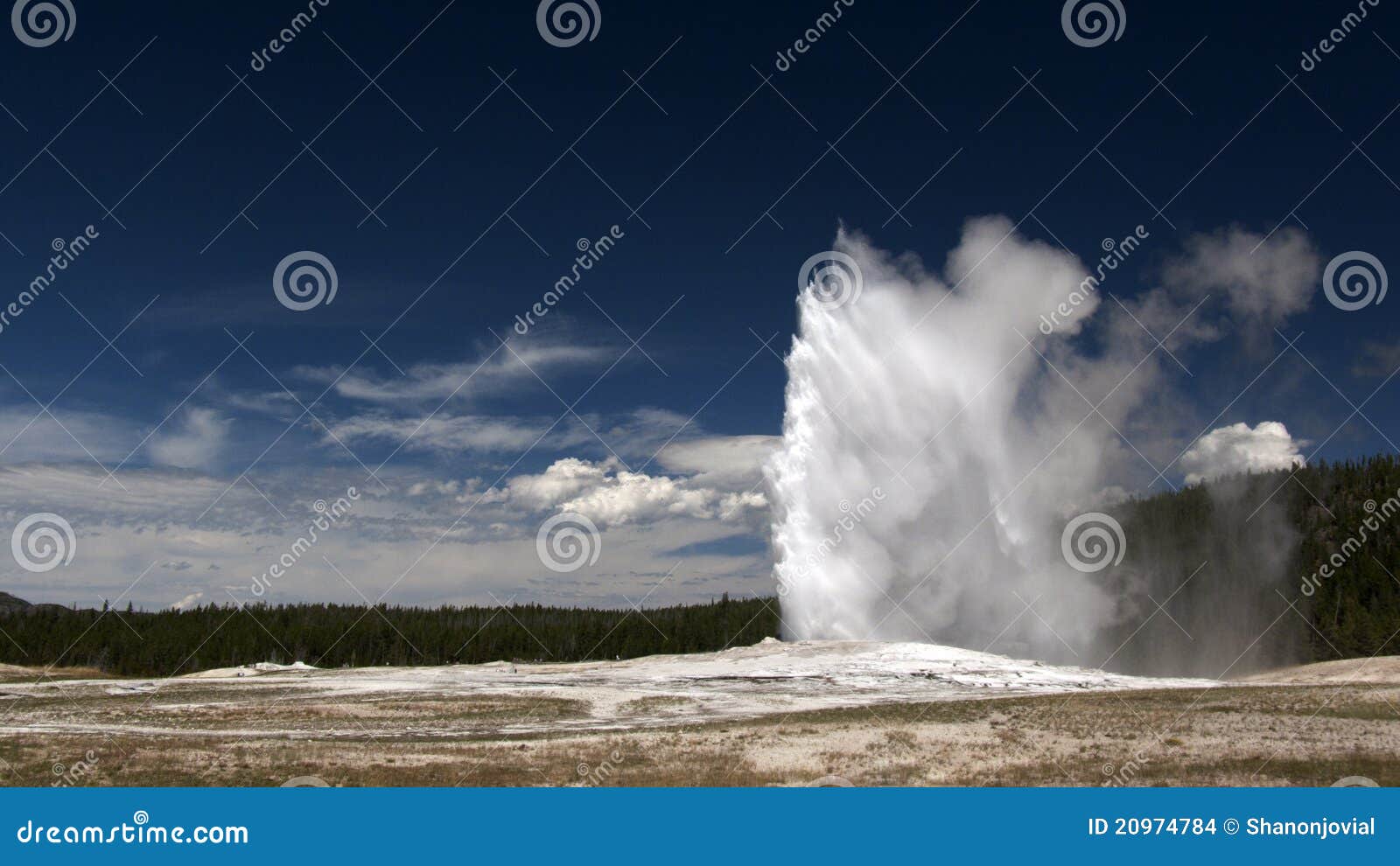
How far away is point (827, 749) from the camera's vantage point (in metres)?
27.2

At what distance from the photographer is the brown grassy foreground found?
22578mm

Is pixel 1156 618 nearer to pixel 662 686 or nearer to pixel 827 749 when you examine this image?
pixel 662 686

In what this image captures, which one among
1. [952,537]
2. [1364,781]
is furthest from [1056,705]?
[952,537]

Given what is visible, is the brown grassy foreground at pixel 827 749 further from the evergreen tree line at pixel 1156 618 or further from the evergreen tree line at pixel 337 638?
the evergreen tree line at pixel 337 638

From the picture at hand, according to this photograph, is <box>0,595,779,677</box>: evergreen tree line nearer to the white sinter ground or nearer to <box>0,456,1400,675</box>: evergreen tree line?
<box>0,456,1400,675</box>: evergreen tree line

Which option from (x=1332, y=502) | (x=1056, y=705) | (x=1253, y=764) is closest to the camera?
(x=1253, y=764)

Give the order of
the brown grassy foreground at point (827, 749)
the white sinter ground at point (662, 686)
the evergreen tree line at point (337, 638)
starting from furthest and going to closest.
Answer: the evergreen tree line at point (337, 638) < the white sinter ground at point (662, 686) < the brown grassy foreground at point (827, 749)

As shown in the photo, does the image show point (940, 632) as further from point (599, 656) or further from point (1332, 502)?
point (599, 656)

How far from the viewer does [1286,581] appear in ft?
269

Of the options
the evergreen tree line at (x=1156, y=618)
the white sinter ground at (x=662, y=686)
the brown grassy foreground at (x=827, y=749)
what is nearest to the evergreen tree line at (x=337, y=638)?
the evergreen tree line at (x=1156, y=618)

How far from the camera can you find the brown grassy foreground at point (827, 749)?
22.6 metres

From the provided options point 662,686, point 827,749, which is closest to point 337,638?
point 662,686

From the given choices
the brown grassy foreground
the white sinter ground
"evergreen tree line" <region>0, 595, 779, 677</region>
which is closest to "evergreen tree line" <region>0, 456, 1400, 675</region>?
"evergreen tree line" <region>0, 595, 779, 677</region>

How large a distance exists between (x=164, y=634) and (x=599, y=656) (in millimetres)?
48375
